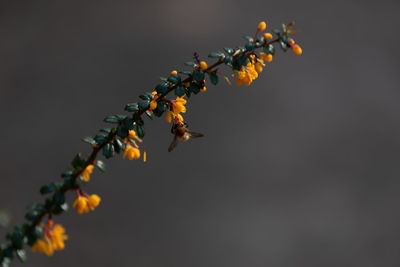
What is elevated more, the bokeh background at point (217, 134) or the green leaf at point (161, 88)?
the bokeh background at point (217, 134)

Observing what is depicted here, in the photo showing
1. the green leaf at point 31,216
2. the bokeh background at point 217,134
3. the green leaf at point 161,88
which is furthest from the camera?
the bokeh background at point 217,134

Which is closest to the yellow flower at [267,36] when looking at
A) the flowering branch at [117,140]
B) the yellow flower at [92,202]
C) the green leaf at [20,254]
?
the flowering branch at [117,140]

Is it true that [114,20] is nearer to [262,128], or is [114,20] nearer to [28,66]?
[28,66]

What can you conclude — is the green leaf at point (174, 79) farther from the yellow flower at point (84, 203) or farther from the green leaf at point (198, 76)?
the yellow flower at point (84, 203)

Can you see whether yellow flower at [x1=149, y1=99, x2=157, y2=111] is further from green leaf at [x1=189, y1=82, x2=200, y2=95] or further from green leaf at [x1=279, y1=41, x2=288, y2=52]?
green leaf at [x1=279, y1=41, x2=288, y2=52]

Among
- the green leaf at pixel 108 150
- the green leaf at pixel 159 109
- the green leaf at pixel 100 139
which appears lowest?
the green leaf at pixel 108 150

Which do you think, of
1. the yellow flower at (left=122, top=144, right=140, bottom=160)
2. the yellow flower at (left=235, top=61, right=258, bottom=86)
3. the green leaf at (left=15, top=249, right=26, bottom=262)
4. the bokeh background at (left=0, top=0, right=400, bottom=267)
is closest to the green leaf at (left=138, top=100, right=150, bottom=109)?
the yellow flower at (left=122, top=144, right=140, bottom=160)

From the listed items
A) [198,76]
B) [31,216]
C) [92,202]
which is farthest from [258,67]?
[31,216]

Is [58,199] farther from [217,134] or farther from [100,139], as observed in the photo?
[217,134]
